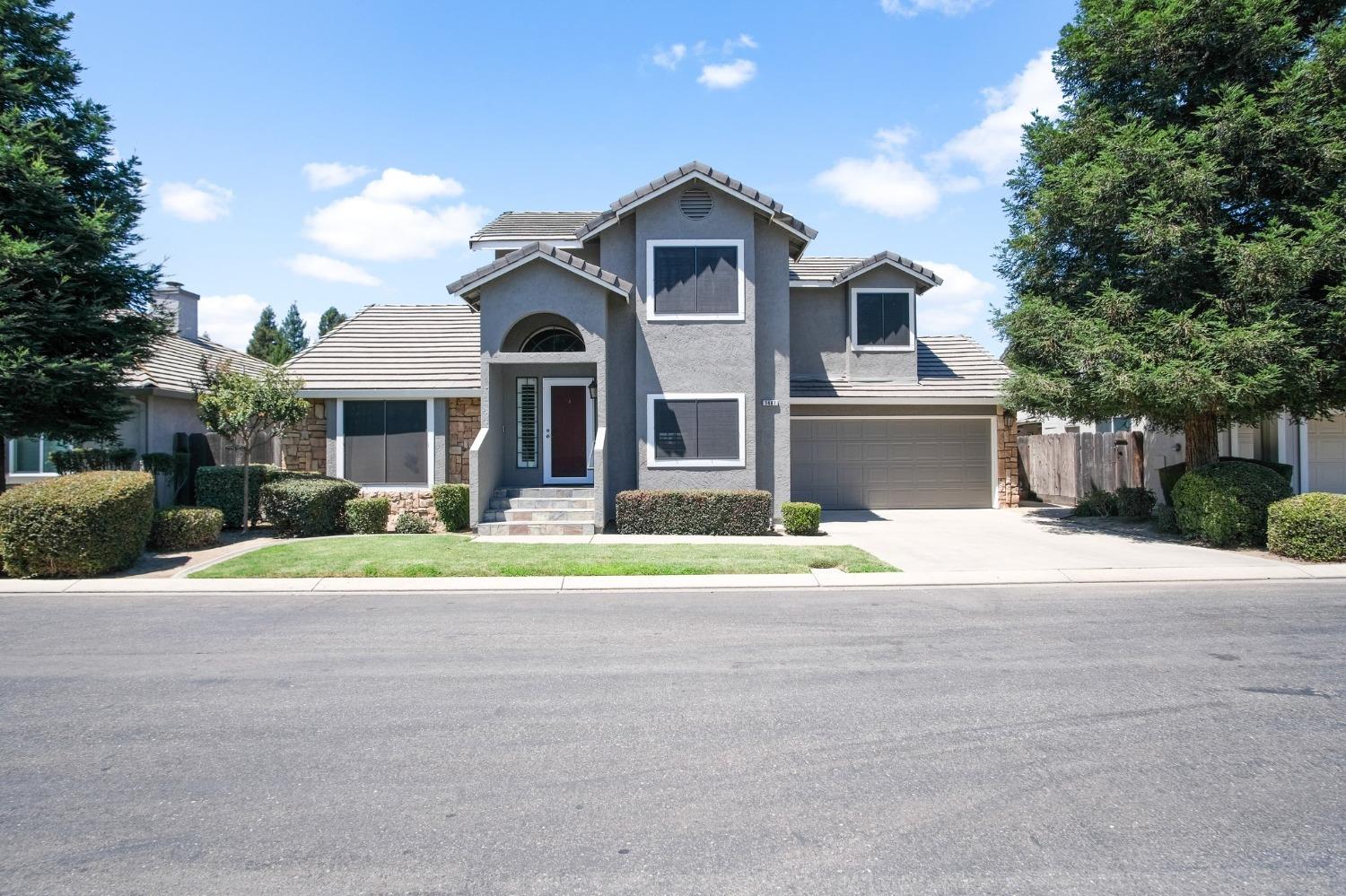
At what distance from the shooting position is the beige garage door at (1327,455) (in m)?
16.8

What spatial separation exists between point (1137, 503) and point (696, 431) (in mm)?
9662

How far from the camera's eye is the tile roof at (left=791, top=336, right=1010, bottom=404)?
1941cm

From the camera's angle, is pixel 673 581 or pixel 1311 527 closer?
pixel 673 581

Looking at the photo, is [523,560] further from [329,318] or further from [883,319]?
[329,318]

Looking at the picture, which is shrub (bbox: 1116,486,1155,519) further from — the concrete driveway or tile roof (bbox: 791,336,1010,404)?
tile roof (bbox: 791,336,1010,404)

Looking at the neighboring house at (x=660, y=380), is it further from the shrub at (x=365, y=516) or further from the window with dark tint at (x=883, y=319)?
the shrub at (x=365, y=516)

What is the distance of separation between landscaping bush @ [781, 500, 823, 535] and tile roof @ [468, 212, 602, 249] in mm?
8065

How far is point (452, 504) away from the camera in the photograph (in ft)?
52.8

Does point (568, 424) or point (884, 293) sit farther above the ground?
point (884, 293)

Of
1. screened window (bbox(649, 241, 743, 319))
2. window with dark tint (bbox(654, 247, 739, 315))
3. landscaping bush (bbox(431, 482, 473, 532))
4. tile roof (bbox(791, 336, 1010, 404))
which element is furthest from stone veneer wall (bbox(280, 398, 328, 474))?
tile roof (bbox(791, 336, 1010, 404))

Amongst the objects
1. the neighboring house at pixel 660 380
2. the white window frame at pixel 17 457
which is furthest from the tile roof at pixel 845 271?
the white window frame at pixel 17 457

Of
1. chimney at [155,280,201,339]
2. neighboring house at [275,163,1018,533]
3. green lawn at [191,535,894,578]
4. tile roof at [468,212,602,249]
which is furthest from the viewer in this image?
chimney at [155,280,201,339]

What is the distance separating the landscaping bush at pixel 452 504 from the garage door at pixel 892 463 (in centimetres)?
815

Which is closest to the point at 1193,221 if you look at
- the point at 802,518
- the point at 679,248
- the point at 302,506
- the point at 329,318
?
the point at 802,518
